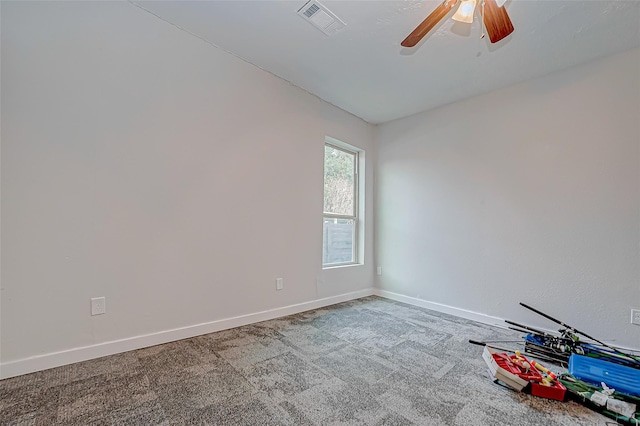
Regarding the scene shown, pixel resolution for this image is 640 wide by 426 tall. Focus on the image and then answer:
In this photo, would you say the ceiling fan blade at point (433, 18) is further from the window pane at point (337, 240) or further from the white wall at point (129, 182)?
the window pane at point (337, 240)

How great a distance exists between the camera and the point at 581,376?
5.96 feet

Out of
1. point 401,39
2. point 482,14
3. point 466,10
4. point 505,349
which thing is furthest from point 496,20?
point 505,349

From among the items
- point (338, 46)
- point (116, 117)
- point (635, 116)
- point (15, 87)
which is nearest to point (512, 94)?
point (635, 116)

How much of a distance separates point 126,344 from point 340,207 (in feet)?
9.44

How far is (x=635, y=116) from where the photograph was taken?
2.43 meters

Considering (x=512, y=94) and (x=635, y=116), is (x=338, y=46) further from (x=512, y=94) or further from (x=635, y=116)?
(x=635, y=116)

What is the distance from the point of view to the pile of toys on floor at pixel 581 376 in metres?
1.58

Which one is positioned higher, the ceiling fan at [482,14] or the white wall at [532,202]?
the ceiling fan at [482,14]

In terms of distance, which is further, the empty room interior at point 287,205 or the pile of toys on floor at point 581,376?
the empty room interior at point 287,205

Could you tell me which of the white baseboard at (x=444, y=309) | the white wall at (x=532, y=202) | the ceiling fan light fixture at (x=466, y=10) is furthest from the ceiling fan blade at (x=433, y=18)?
the white baseboard at (x=444, y=309)

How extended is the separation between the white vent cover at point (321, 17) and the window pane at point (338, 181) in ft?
5.53

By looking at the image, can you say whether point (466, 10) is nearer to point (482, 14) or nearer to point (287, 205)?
point (482, 14)

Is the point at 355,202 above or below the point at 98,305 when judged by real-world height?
above

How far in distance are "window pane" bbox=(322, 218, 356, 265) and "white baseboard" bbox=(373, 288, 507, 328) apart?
73 cm
